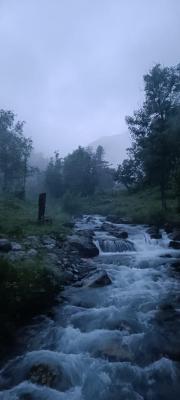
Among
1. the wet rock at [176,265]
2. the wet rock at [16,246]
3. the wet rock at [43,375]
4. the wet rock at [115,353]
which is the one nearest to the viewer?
the wet rock at [43,375]

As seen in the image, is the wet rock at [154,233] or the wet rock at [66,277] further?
the wet rock at [154,233]

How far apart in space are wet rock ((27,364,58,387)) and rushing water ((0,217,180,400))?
63 millimetres

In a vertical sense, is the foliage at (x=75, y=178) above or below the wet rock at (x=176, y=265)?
above

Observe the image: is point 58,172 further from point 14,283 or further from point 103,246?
point 14,283

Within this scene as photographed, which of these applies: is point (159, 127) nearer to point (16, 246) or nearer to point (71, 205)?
point (71, 205)

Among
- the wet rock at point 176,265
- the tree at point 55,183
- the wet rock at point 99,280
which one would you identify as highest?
the tree at point 55,183

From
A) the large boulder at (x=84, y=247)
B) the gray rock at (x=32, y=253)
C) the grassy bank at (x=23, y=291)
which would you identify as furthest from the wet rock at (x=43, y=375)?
the large boulder at (x=84, y=247)

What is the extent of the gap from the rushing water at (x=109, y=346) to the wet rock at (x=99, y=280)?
9.1 inches

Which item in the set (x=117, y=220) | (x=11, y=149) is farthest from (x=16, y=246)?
(x=11, y=149)

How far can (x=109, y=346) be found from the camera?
8.10 meters

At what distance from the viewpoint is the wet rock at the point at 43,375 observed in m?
6.75

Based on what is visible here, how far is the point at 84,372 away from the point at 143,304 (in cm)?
413

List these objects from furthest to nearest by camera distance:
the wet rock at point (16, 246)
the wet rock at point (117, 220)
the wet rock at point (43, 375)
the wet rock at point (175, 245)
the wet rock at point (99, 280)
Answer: the wet rock at point (117, 220), the wet rock at point (175, 245), the wet rock at point (16, 246), the wet rock at point (99, 280), the wet rock at point (43, 375)

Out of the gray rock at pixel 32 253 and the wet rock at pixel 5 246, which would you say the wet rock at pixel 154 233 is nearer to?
the gray rock at pixel 32 253
